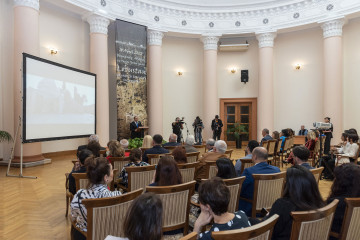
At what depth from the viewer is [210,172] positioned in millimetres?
3439

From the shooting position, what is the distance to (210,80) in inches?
456

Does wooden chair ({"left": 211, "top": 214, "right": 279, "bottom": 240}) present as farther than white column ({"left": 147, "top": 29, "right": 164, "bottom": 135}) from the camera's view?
No

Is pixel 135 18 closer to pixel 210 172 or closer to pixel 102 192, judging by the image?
pixel 210 172

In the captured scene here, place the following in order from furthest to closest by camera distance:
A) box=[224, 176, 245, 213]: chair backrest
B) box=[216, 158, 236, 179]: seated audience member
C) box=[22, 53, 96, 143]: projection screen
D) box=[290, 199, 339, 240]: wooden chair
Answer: box=[22, 53, 96, 143]: projection screen
box=[216, 158, 236, 179]: seated audience member
box=[224, 176, 245, 213]: chair backrest
box=[290, 199, 339, 240]: wooden chair

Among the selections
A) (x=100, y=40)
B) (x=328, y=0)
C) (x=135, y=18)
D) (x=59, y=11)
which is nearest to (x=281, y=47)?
→ (x=328, y=0)

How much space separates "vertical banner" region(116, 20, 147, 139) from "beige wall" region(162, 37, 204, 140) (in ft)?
6.20

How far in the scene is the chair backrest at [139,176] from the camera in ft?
9.78

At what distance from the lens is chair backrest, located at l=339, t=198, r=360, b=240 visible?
1.76m

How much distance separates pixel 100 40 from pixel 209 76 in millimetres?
4771

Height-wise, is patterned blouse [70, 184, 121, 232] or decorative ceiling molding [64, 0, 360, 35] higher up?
decorative ceiling molding [64, 0, 360, 35]

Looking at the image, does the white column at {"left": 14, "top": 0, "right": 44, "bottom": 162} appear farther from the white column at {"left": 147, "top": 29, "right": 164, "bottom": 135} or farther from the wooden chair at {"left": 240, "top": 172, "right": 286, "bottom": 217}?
the wooden chair at {"left": 240, "top": 172, "right": 286, "bottom": 217}

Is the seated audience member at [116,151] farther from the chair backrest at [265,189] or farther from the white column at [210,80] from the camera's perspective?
the white column at [210,80]

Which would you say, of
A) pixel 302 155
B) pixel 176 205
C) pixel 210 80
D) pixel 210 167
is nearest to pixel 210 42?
pixel 210 80

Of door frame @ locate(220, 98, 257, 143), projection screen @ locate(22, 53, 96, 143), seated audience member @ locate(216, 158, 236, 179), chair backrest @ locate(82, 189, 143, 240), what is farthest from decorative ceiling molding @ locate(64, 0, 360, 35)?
chair backrest @ locate(82, 189, 143, 240)
